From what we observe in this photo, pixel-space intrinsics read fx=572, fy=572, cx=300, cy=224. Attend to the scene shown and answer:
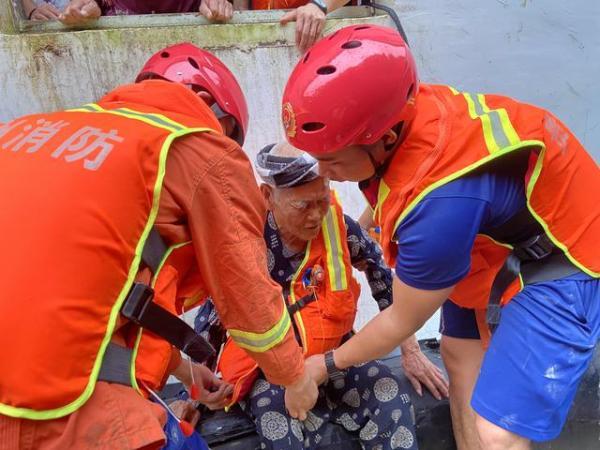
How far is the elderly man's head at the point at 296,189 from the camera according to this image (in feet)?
6.68

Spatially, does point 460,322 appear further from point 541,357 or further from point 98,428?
point 98,428

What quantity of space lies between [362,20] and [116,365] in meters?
2.58

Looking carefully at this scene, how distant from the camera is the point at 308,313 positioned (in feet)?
6.89

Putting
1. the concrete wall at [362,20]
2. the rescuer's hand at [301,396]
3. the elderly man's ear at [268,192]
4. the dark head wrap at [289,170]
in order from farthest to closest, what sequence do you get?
the concrete wall at [362,20]
the elderly man's ear at [268,192]
the dark head wrap at [289,170]
the rescuer's hand at [301,396]

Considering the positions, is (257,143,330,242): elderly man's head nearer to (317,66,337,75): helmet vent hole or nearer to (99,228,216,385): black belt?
(317,66,337,75): helmet vent hole

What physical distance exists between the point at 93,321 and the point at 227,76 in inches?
47.0

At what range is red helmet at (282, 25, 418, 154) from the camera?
152 cm

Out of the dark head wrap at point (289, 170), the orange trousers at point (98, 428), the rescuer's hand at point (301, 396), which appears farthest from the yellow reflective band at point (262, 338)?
the dark head wrap at point (289, 170)

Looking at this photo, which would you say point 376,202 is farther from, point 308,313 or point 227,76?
point 227,76

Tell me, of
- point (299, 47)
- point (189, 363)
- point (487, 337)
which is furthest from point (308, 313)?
point (299, 47)

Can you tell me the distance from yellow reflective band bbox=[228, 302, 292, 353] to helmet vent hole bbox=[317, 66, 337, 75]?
2.15 feet

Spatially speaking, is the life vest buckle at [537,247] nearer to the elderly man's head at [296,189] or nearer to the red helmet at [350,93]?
the red helmet at [350,93]

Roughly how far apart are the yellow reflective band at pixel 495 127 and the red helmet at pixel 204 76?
0.79m

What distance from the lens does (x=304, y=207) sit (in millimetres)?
2062
